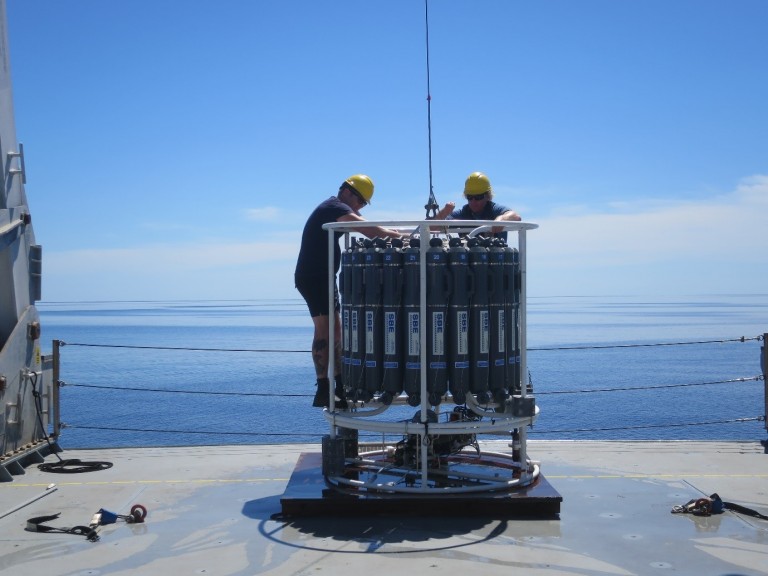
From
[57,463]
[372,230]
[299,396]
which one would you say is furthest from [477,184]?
[299,396]

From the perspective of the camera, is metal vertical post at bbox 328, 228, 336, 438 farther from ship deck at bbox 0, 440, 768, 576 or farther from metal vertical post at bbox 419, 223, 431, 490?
ship deck at bbox 0, 440, 768, 576

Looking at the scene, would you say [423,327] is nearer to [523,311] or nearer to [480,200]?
[523,311]

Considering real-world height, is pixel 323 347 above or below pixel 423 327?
below

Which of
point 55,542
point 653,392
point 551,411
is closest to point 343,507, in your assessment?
point 55,542

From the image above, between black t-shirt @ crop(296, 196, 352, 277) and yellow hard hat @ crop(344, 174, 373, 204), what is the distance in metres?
0.19

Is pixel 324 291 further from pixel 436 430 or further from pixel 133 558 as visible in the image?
pixel 133 558

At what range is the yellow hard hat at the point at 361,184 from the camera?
7.12 m

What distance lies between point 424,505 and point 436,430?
21.1 inches

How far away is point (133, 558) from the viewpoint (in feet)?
16.9

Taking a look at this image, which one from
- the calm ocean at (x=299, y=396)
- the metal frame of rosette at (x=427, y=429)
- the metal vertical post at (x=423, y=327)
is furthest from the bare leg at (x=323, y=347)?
the calm ocean at (x=299, y=396)

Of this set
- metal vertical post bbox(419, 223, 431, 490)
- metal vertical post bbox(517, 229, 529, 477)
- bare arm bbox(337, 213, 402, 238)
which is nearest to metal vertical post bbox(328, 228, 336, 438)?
bare arm bbox(337, 213, 402, 238)

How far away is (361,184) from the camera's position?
714 cm

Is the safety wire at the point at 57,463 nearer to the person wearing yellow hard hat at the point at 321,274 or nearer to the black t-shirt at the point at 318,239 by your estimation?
the person wearing yellow hard hat at the point at 321,274

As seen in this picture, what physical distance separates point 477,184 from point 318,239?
1516mm
